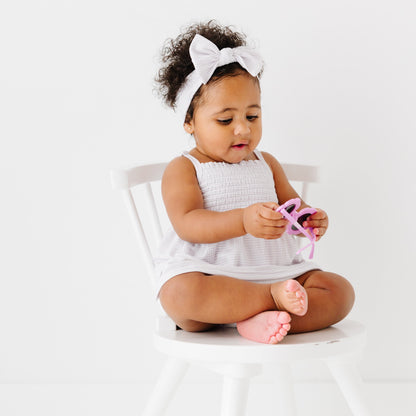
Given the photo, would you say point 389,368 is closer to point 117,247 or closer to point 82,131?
point 117,247

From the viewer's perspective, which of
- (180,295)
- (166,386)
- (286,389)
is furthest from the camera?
(286,389)

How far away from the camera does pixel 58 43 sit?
5.56ft

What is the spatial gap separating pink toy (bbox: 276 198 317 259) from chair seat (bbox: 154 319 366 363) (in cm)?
13

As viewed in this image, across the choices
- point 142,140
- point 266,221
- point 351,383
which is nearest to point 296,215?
point 266,221

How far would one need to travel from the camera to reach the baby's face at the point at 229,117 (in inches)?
48.9

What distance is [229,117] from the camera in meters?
1.25

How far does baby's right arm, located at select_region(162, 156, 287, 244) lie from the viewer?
41.2 inches

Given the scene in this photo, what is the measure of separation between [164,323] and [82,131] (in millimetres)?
663

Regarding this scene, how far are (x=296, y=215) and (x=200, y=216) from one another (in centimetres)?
17

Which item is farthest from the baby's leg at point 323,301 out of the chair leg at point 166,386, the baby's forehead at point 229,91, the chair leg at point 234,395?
the baby's forehead at point 229,91

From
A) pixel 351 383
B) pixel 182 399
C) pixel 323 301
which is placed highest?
pixel 323 301

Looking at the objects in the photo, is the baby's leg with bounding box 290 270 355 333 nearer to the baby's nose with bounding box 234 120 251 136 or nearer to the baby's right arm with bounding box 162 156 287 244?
the baby's right arm with bounding box 162 156 287 244

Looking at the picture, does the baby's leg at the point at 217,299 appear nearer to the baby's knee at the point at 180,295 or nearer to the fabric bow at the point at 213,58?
the baby's knee at the point at 180,295

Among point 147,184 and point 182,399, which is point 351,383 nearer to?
point 147,184
